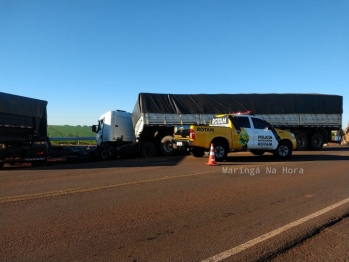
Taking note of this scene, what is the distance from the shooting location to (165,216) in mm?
5414

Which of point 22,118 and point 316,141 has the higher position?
point 22,118

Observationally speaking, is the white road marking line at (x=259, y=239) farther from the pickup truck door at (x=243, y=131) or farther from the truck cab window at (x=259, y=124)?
the truck cab window at (x=259, y=124)

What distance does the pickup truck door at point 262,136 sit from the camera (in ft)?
46.5

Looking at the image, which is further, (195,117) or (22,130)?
(195,117)

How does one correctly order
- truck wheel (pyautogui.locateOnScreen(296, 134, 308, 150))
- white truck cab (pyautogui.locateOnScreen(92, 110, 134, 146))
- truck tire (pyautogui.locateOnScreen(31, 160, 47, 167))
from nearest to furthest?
1. truck tire (pyautogui.locateOnScreen(31, 160, 47, 167))
2. white truck cab (pyautogui.locateOnScreen(92, 110, 134, 146))
3. truck wheel (pyautogui.locateOnScreen(296, 134, 308, 150))

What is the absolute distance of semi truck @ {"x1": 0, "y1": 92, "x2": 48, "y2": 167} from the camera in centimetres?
1231

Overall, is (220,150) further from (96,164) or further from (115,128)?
A: (115,128)

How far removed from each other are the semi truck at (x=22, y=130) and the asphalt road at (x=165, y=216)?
3.69 m

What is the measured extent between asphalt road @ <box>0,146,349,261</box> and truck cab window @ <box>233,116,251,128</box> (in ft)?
16.0

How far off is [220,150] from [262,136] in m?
2.17

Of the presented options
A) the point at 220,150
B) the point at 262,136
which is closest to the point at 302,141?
the point at 262,136

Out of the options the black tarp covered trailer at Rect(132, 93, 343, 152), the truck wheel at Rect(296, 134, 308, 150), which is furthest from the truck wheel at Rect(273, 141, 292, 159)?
the truck wheel at Rect(296, 134, 308, 150)

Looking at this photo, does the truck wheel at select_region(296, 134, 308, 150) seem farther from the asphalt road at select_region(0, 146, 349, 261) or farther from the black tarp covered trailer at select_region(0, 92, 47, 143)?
the black tarp covered trailer at select_region(0, 92, 47, 143)

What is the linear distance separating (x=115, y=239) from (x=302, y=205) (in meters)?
3.75
